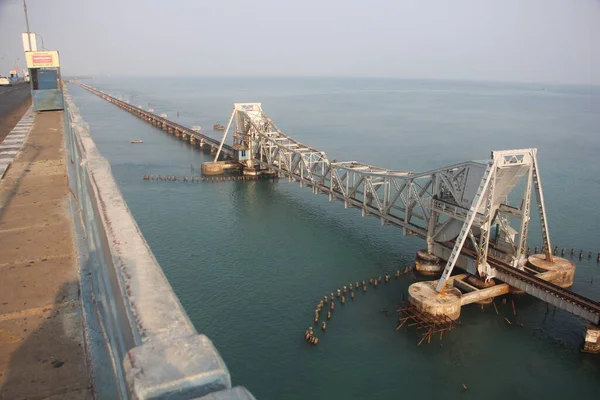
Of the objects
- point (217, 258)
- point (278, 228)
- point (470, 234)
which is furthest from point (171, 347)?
point (278, 228)

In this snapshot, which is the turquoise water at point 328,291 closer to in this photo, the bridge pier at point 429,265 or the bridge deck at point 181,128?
the bridge pier at point 429,265

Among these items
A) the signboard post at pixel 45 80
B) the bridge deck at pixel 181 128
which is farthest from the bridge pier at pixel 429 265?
the bridge deck at pixel 181 128

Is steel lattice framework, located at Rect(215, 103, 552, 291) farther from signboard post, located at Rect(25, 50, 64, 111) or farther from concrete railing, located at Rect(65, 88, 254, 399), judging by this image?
signboard post, located at Rect(25, 50, 64, 111)

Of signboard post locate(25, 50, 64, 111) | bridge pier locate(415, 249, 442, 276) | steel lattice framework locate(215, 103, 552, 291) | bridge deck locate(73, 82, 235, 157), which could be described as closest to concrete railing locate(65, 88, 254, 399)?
steel lattice framework locate(215, 103, 552, 291)

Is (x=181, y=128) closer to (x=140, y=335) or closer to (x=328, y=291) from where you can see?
(x=328, y=291)

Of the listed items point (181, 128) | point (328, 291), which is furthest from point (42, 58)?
point (181, 128)

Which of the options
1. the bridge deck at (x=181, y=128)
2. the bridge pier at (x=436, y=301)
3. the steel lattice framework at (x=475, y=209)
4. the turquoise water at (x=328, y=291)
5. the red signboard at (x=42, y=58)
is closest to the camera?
the turquoise water at (x=328, y=291)
